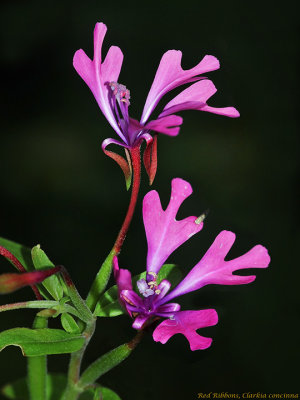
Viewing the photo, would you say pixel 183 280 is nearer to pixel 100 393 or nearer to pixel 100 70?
pixel 100 393

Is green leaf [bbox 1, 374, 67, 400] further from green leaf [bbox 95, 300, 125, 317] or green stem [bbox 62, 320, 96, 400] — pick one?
green leaf [bbox 95, 300, 125, 317]

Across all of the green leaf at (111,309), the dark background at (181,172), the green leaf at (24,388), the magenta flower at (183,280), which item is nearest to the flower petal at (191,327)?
the magenta flower at (183,280)

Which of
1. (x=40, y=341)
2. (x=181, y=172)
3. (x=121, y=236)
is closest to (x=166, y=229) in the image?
(x=121, y=236)

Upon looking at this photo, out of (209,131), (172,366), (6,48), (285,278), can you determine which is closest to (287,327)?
(285,278)

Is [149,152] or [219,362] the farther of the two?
[219,362]

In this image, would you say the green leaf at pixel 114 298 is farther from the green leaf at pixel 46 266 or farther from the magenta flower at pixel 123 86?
the magenta flower at pixel 123 86

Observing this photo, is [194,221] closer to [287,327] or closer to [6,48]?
[287,327]
